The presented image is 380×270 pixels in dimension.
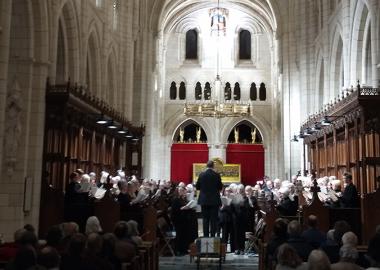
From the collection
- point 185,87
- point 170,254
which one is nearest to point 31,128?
point 170,254

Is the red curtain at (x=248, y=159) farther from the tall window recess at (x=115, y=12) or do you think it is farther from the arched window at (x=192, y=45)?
the tall window recess at (x=115, y=12)

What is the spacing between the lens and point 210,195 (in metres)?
11.3

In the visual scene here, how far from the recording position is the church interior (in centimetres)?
736

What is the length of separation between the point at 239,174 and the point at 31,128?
26417 mm

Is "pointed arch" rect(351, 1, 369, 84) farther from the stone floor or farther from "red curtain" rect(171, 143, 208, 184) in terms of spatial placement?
"red curtain" rect(171, 143, 208, 184)

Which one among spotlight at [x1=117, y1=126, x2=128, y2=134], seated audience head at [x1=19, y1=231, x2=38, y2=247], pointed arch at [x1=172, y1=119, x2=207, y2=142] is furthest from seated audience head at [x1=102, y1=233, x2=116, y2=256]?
pointed arch at [x1=172, y1=119, x2=207, y2=142]

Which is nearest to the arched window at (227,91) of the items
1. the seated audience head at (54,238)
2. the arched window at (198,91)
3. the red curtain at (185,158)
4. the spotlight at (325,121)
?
the arched window at (198,91)

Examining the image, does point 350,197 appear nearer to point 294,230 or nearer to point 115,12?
point 294,230

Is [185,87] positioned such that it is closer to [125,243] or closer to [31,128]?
[31,128]

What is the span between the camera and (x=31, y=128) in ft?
42.9

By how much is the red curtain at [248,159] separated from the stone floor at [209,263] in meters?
27.5

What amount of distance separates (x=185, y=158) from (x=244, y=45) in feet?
36.6

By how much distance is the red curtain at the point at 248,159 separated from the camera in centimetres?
4019

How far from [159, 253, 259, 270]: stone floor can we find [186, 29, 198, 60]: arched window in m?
32.1
